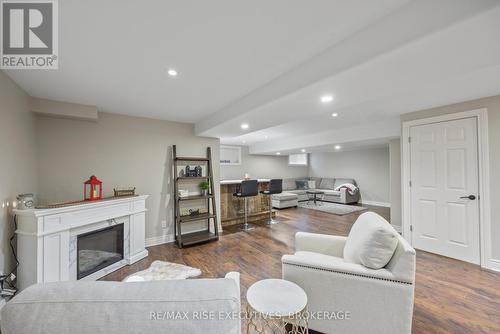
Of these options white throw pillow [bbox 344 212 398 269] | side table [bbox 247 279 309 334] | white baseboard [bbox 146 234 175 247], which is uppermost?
white throw pillow [bbox 344 212 398 269]

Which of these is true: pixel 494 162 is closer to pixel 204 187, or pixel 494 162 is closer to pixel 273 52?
pixel 273 52

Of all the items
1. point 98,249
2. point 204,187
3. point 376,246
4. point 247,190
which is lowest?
point 98,249

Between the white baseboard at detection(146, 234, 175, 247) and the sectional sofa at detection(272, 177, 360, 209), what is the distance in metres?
3.65

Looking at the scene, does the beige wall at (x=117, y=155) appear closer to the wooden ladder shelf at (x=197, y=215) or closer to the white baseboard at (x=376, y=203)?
the wooden ladder shelf at (x=197, y=215)

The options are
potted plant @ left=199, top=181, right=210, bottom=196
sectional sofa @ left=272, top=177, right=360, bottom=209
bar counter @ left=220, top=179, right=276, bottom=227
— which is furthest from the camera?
sectional sofa @ left=272, top=177, right=360, bottom=209

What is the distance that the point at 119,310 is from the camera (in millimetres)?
684

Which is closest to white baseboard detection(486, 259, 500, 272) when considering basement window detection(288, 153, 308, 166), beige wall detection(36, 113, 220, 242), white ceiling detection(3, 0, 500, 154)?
white ceiling detection(3, 0, 500, 154)

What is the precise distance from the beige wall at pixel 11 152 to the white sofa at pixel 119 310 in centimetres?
201

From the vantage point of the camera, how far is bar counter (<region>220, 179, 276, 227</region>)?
187 inches

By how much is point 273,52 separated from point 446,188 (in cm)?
334

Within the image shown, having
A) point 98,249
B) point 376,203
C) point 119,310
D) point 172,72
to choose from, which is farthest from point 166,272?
point 376,203

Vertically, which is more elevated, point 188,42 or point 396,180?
point 188,42

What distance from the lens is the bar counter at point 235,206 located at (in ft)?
15.6

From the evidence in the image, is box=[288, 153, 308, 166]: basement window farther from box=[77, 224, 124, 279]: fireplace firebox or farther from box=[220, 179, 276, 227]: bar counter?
box=[77, 224, 124, 279]: fireplace firebox
